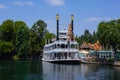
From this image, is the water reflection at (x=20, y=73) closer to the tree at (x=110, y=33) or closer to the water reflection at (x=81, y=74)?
the water reflection at (x=81, y=74)

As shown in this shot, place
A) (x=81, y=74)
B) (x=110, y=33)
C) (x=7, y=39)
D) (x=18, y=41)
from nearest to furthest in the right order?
1. (x=81, y=74)
2. (x=110, y=33)
3. (x=18, y=41)
4. (x=7, y=39)

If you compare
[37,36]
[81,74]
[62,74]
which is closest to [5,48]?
[37,36]

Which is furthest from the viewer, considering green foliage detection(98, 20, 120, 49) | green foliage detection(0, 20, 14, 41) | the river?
green foliage detection(0, 20, 14, 41)

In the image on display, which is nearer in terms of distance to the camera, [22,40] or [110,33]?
[110,33]

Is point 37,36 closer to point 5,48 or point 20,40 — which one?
point 20,40

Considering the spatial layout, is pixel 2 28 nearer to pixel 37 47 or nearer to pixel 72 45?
pixel 37 47

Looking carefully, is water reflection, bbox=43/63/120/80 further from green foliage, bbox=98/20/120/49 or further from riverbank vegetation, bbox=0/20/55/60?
riverbank vegetation, bbox=0/20/55/60

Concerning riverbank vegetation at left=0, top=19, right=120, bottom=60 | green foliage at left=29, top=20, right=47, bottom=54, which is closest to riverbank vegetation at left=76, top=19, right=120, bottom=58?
riverbank vegetation at left=0, top=19, right=120, bottom=60

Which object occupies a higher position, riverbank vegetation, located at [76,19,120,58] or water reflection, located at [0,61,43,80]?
riverbank vegetation, located at [76,19,120,58]

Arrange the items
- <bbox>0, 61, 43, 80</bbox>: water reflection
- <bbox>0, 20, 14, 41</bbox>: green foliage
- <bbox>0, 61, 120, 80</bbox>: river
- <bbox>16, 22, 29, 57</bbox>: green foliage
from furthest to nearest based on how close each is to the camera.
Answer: <bbox>0, 20, 14, 41</bbox>: green foliage → <bbox>16, 22, 29, 57</bbox>: green foliage → <bbox>0, 61, 43, 80</bbox>: water reflection → <bbox>0, 61, 120, 80</bbox>: river

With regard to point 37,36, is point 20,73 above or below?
below

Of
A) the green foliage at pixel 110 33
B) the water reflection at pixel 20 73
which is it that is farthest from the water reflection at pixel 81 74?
the green foliage at pixel 110 33

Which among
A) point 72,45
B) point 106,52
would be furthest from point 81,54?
point 72,45

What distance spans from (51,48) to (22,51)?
1574 inches
